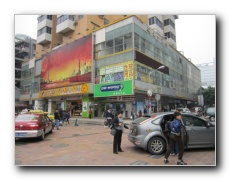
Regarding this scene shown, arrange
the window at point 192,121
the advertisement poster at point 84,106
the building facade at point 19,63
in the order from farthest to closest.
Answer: the advertisement poster at point 84,106 → the window at point 192,121 → the building facade at point 19,63

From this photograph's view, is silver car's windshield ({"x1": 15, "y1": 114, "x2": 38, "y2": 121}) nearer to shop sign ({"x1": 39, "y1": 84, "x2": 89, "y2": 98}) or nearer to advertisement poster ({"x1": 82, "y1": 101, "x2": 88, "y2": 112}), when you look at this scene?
shop sign ({"x1": 39, "y1": 84, "x2": 89, "y2": 98})

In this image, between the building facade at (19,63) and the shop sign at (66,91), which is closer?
the building facade at (19,63)

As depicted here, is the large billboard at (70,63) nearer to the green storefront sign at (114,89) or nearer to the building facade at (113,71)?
the building facade at (113,71)

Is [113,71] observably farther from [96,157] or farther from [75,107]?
[96,157]

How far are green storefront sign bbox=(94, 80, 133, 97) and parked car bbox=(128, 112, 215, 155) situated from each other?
1591 cm

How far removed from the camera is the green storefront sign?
76.9 feet

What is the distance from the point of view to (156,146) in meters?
6.86

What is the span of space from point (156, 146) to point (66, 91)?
83.6 feet

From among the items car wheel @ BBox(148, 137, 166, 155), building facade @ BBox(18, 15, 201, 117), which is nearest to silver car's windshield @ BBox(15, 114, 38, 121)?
car wheel @ BBox(148, 137, 166, 155)

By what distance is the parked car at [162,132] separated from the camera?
22.5 ft

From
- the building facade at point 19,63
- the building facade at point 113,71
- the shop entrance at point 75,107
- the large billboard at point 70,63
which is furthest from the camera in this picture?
the shop entrance at point 75,107

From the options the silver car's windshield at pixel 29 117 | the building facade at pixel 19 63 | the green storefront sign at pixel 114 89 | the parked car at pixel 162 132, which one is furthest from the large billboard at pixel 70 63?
the parked car at pixel 162 132

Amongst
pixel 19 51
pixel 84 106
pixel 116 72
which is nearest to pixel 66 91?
pixel 84 106
